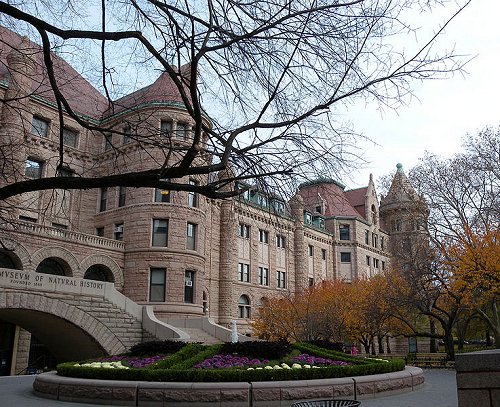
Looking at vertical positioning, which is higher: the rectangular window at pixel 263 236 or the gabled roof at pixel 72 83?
the rectangular window at pixel 263 236

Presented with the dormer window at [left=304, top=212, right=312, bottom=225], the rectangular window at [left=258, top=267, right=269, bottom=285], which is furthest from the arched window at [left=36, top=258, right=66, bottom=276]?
the dormer window at [left=304, top=212, right=312, bottom=225]

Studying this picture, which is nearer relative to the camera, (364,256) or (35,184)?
(35,184)

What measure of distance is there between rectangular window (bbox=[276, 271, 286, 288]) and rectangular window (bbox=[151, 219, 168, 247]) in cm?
1772

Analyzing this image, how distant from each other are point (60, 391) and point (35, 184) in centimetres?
748

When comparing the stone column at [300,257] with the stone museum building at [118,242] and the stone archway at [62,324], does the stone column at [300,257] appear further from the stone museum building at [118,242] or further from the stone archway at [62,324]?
the stone archway at [62,324]

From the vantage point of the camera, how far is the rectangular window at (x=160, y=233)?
103ft

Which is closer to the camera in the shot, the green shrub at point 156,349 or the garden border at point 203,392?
the garden border at point 203,392

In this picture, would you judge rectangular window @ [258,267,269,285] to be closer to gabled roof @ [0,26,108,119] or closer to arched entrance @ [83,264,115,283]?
arched entrance @ [83,264,115,283]

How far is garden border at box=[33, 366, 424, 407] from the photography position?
11086 millimetres

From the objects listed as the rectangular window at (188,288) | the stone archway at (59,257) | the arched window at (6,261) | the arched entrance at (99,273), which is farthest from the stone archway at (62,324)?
the rectangular window at (188,288)

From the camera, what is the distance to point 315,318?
1241 inches

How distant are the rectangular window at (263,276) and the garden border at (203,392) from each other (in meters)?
32.4

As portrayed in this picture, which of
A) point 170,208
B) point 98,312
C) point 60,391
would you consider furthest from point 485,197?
point 60,391

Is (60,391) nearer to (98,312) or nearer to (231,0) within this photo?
(231,0)
